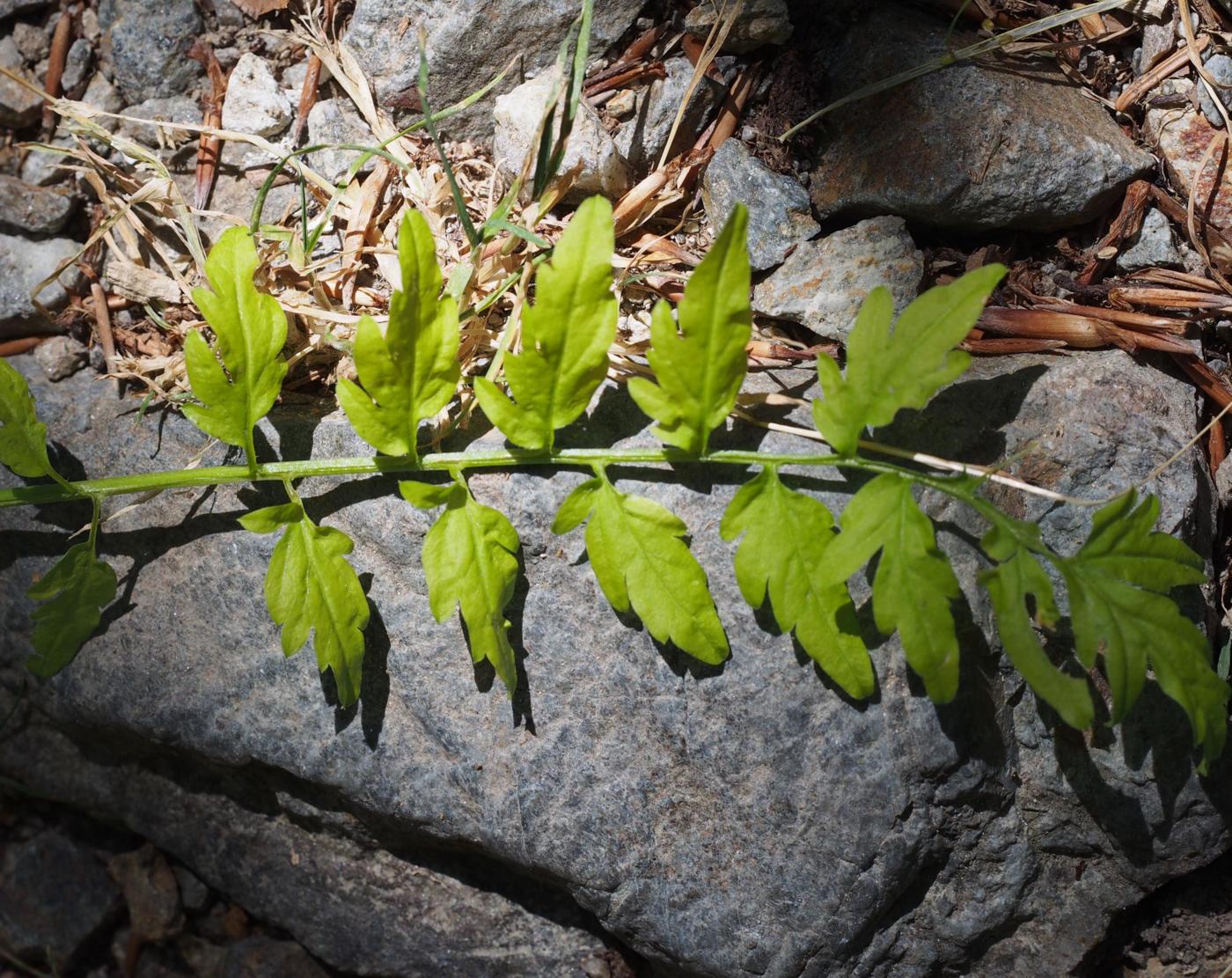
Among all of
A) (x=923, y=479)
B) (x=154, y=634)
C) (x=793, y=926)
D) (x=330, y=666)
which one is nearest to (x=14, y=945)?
(x=154, y=634)

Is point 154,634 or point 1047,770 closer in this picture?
point 1047,770

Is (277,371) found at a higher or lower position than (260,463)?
higher

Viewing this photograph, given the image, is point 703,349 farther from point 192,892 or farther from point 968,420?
point 192,892

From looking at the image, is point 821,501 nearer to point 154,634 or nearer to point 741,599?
point 741,599

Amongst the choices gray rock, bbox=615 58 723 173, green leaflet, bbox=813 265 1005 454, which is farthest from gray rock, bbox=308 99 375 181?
green leaflet, bbox=813 265 1005 454

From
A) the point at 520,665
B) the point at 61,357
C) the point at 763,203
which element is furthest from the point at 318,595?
the point at 763,203

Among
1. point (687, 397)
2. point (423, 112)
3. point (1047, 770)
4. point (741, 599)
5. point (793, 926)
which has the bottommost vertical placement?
point (793, 926)

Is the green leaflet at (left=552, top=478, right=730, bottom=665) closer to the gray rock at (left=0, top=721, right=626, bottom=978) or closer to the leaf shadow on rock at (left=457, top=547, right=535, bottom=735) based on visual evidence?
the leaf shadow on rock at (left=457, top=547, right=535, bottom=735)
